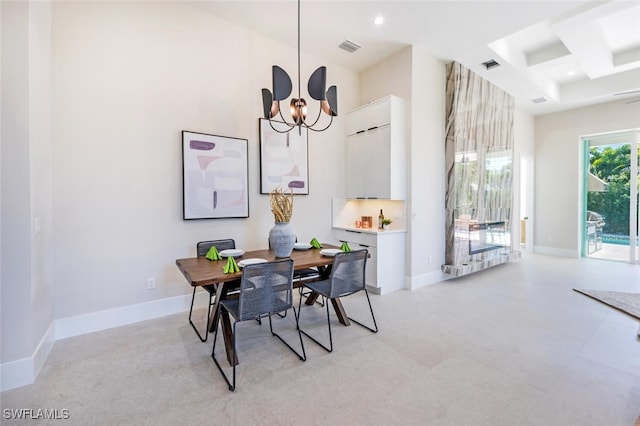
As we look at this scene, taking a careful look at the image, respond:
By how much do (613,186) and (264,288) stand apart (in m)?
7.98

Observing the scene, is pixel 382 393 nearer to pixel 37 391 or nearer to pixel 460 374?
pixel 460 374

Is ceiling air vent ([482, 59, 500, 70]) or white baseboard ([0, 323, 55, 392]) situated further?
ceiling air vent ([482, 59, 500, 70])

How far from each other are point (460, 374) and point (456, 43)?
415 cm

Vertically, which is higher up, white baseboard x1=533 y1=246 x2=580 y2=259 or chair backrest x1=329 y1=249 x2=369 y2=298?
chair backrest x1=329 y1=249 x2=369 y2=298

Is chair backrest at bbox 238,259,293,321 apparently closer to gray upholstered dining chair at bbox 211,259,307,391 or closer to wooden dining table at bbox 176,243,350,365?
gray upholstered dining chair at bbox 211,259,307,391

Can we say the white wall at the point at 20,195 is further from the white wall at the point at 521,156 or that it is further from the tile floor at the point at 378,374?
the white wall at the point at 521,156

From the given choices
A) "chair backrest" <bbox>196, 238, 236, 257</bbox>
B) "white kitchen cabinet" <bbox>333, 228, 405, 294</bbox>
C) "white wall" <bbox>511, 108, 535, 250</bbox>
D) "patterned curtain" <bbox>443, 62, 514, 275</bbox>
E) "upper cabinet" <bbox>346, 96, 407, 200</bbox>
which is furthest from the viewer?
"white wall" <bbox>511, 108, 535, 250</bbox>

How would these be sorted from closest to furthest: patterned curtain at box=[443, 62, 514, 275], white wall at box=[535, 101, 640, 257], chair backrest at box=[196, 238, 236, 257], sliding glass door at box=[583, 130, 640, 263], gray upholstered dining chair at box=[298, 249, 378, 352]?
gray upholstered dining chair at box=[298, 249, 378, 352], chair backrest at box=[196, 238, 236, 257], patterned curtain at box=[443, 62, 514, 275], sliding glass door at box=[583, 130, 640, 263], white wall at box=[535, 101, 640, 257]

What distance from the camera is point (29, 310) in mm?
2020

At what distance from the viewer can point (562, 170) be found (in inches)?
263

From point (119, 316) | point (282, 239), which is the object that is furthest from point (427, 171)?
point (119, 316)

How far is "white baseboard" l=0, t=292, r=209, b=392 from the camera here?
1958 millimetres

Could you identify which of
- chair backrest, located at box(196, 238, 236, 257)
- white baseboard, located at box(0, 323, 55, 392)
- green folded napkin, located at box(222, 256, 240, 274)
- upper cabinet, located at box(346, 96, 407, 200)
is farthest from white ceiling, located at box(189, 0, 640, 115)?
white baseboard, located at box(0, 323, 55, 392)

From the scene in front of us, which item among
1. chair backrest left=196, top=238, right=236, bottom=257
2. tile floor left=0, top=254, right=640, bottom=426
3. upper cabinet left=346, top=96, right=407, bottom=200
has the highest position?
upper cabinet left=346, top=96, right=407, bottom=200
